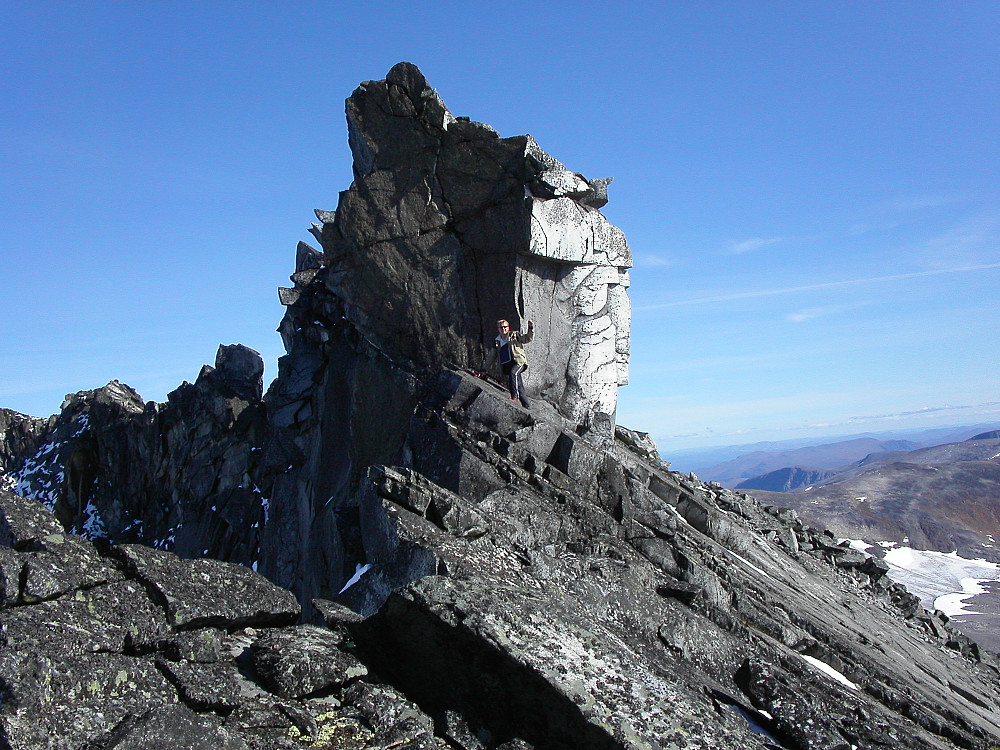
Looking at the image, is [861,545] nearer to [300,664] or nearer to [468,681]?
[468,681]

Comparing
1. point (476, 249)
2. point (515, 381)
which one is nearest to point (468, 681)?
point (515, 381)

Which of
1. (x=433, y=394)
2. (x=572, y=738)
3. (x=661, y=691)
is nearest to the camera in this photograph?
(x=572, y=738)

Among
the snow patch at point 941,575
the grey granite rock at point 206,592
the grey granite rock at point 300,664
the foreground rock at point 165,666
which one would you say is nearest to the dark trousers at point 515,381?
the grey granite rock at point 206,592

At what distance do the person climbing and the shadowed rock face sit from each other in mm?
1630

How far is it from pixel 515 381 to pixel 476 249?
5.51 meters

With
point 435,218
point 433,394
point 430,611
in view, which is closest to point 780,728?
point 430,611

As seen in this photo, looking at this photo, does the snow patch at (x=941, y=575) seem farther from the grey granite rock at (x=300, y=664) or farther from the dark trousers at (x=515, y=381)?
the grey granite rock at (x=300, y=664)

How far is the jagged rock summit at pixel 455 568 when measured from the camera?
8773 millimetres

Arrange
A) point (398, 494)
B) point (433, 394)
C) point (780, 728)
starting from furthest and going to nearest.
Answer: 1. point (433, 394)
2. point (398, 494)
3. point (780, 728)

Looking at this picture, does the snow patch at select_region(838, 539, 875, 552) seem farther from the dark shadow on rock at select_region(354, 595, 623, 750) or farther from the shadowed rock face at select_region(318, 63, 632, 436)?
the dark shadow on rock at select_region(354, 595, 623, 750)

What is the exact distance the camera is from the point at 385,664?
32.8 ft

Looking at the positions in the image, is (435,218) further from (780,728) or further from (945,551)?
(945,551)

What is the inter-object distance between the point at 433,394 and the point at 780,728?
47.9 ft

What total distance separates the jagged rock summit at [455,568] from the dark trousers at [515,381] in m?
0.76
